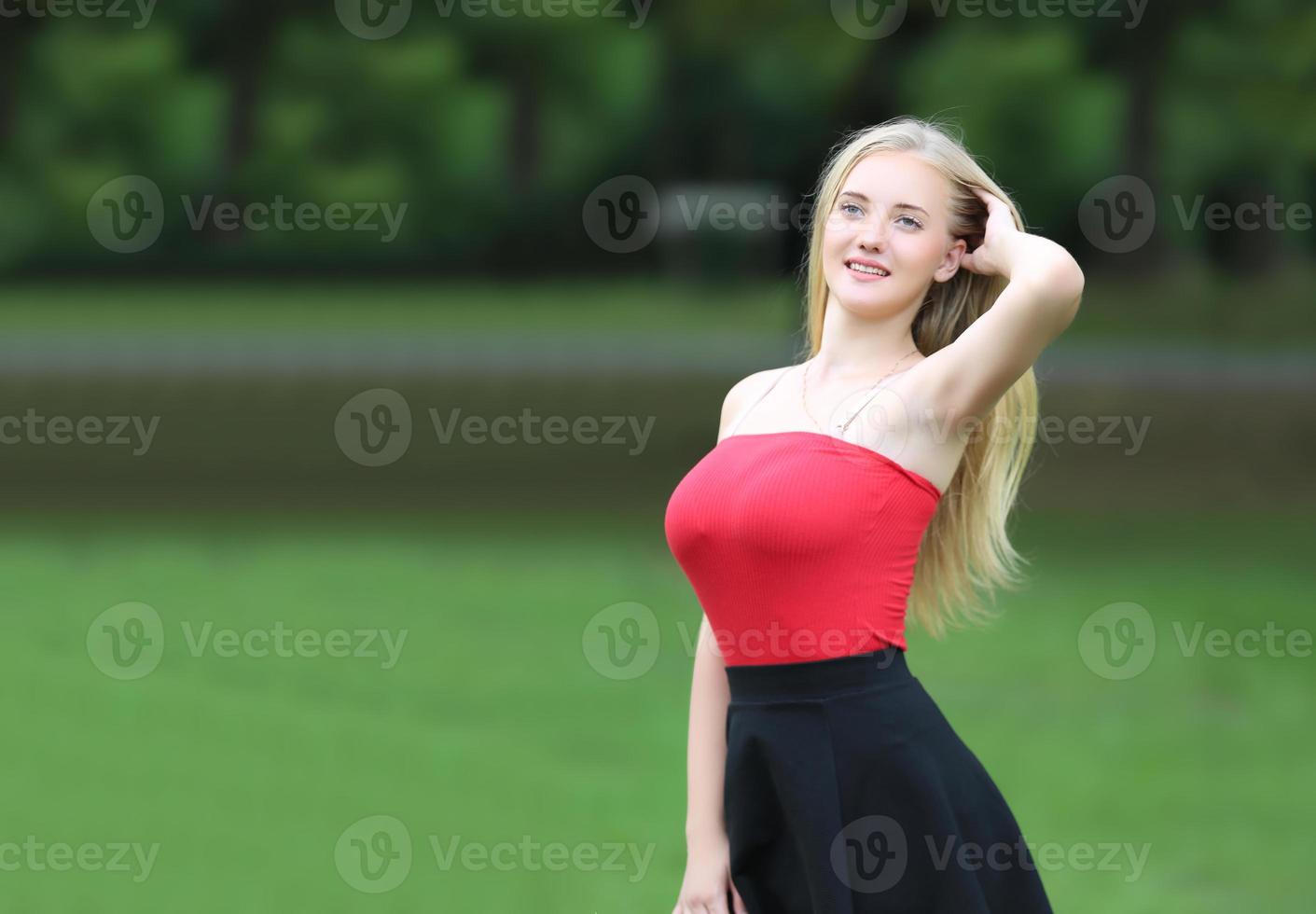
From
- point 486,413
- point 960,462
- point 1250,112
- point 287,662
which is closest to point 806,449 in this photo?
point 960,462

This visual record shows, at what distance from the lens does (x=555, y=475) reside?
17.0 meters

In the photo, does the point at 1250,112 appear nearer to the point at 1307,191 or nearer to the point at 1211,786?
the point at 1307,191

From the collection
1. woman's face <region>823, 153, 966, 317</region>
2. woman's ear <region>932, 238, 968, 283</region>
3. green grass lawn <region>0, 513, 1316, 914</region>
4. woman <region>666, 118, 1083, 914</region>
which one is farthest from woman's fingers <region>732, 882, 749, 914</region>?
green grass lawn <region>0, 513, 1316, 914</region>

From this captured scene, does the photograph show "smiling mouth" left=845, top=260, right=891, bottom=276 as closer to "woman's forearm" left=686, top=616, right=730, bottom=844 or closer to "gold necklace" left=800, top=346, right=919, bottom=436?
"gold necklace" left=800, top=346, right=919, bottom=436

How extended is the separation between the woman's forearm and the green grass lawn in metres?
3.01

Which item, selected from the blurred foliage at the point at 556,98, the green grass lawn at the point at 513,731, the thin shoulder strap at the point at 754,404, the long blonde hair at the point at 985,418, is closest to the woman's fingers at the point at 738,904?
the long blonde hair at the point at 985,418

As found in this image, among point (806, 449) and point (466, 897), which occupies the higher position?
point (806, 449)

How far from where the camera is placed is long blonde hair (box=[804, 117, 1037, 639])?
3.02 m

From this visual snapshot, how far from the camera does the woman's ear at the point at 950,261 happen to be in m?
3.01

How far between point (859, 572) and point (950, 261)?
25.3 inches

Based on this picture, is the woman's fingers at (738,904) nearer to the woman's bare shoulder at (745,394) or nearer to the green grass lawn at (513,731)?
the woman's bare shoulder at (745,394)

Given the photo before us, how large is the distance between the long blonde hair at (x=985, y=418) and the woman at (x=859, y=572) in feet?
0.03

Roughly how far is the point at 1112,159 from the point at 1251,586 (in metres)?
6.04

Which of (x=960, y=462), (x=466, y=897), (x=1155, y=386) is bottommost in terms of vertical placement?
(x=466, y=897)
